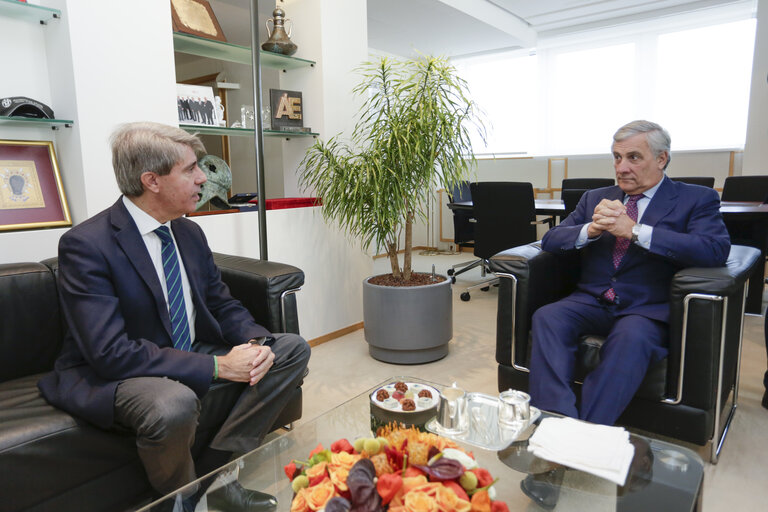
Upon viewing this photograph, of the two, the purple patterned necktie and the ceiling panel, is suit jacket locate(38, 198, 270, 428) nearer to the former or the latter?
the purple patterned necktie

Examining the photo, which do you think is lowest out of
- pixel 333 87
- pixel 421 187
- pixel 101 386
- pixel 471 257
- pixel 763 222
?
pixel 471 257

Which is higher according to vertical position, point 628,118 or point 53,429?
point 628,118

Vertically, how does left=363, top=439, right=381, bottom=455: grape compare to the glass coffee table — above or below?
above

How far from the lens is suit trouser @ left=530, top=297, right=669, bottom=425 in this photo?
5.88 ft

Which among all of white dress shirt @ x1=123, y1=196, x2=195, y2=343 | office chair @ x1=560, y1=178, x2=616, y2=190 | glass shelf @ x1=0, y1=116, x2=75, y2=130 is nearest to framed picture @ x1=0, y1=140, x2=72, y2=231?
glass shelf @ x1=0, y1=116, x2=75, y2=130

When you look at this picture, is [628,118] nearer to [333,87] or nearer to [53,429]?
[333,87]

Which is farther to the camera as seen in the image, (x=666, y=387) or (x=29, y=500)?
(x=666, y=387)

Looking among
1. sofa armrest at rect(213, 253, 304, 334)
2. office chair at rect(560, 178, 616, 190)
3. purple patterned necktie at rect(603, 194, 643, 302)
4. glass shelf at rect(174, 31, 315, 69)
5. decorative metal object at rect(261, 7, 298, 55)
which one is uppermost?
decorative metal object at rect(261, 7, 298, 55)

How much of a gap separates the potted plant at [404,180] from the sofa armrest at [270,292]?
858mm

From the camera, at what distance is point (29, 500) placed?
1354 millimetres

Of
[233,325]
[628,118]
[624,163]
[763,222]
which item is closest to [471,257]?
[628,118]

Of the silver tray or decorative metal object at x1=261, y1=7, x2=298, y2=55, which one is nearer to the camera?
the silver tray

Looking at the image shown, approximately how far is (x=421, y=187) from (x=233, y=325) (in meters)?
1.38

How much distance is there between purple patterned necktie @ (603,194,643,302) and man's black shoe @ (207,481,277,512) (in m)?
1.61
